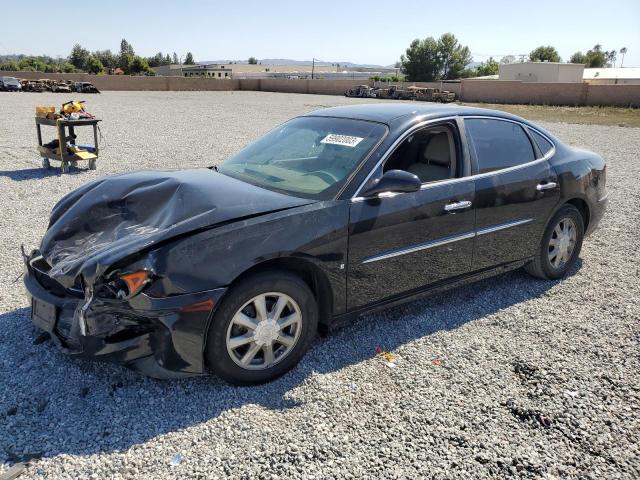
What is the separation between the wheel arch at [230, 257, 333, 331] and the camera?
3222mm

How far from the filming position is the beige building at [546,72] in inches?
2175

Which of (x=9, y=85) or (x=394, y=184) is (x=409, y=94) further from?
(x=394, y=184)

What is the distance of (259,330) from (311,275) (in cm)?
52

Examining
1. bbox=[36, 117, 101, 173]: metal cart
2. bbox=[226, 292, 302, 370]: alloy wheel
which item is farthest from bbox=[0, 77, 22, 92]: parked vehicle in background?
bbox=[226, 292, 302, 370]: alloy wheel

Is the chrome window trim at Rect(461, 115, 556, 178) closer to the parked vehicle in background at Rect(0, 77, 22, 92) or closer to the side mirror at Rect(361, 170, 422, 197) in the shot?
the side mirror at Rect(361, 170, 422, 197)

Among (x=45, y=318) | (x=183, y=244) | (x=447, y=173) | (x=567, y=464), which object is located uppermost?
(x=447, y=173)

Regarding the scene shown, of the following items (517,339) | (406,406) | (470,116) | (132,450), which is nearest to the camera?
(132,450)

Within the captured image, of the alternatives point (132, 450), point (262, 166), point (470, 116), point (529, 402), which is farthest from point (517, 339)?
point (132, 450)

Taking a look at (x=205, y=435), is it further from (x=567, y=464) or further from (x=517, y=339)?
(x=517, y=339)

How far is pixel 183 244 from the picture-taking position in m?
2.97

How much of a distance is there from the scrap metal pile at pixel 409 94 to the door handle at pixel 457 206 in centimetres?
4102

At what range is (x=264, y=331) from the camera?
320cm

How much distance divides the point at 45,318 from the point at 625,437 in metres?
3.39

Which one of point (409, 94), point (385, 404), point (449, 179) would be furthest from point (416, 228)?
point (409, 94)
